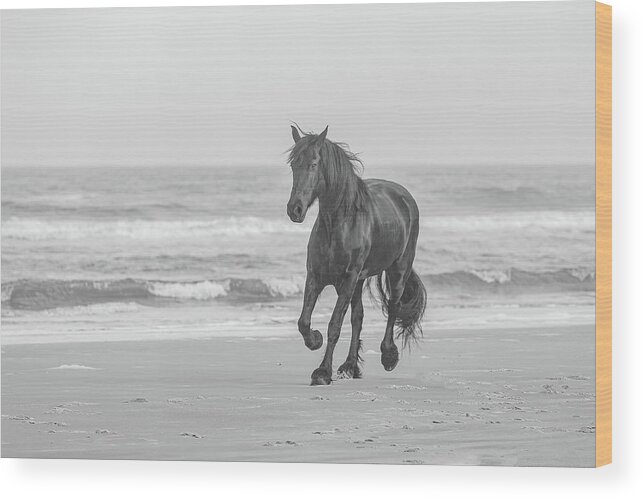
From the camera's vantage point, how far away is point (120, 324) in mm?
6613

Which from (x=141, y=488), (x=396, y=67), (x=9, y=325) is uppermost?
(x=396, y=67)

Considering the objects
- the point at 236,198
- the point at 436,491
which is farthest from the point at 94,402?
the point at 436,491

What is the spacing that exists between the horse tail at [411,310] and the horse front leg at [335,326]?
0.52 feet

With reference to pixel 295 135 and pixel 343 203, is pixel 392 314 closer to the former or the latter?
pixel 343 203

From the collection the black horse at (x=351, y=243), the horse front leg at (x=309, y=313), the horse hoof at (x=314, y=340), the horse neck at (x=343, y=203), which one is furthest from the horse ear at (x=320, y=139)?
the horse hoof at (x=314, y=340)

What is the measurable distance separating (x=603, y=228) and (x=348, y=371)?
115 centimetres

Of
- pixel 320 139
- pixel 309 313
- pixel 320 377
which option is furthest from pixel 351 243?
pixel 320 377

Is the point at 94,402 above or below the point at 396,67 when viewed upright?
below

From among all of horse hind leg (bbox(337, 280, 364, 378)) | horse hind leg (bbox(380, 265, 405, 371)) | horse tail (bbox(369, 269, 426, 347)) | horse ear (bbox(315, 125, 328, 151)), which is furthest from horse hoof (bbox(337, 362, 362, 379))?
horse ear (bbox(315, 125, 328, 151))

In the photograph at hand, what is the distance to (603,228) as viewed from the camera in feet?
20.9

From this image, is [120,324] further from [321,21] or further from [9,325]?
[321,21]

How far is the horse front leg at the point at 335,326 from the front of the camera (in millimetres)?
6492

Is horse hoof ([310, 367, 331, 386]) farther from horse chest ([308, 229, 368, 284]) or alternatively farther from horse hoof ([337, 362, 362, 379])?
horse chest ([308, 229, 368, 284])

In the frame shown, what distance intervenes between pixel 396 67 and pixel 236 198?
821 mm
